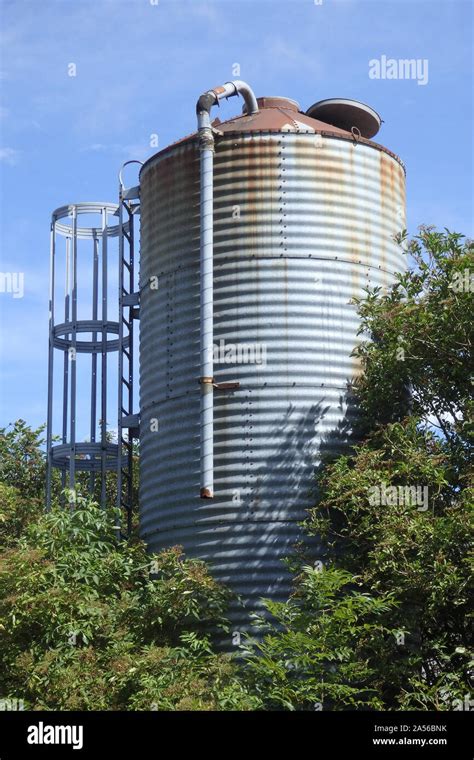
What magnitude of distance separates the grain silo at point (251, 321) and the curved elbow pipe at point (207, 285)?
0.09 ft

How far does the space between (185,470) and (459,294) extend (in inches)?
249

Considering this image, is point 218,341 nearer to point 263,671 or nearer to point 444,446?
point 444,446

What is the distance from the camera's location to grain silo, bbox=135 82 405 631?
22.3 m

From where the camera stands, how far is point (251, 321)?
23016 millimetres

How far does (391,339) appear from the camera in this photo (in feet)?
72.3

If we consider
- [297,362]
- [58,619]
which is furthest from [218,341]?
[58,619]

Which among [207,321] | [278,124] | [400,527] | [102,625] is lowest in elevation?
[102,625]

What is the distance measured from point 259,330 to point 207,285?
4.51ft

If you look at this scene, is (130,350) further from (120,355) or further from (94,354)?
(94,354)

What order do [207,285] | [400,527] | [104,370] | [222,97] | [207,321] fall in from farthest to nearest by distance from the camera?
1. [104,370]
2. [222,97]
3. [207,285]
4. [207,321]
5. [400,527]

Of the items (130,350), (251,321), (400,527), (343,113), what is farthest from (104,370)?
(400,527)

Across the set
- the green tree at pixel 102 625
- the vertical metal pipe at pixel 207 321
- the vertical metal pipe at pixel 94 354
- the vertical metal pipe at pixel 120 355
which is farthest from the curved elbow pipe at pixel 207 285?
the vertical metal pipe at pixel 94 354
